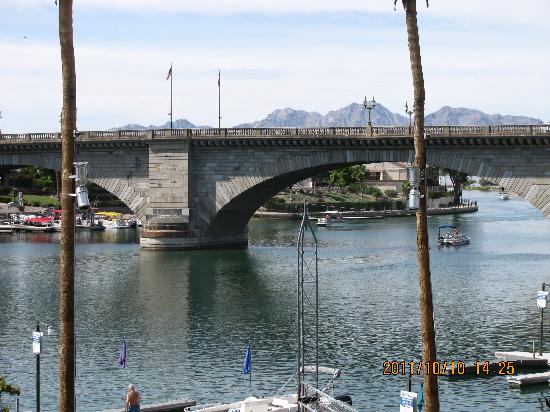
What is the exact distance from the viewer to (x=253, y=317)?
62.4 meters

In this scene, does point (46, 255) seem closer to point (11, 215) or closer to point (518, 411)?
point (11, 215)

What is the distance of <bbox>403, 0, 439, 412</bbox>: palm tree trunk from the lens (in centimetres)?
2603

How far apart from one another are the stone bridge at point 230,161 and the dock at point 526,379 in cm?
4278

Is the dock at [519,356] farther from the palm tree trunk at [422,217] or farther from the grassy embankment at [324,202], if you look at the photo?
the grassy embankment at [324,202]

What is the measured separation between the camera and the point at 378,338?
54.2 m

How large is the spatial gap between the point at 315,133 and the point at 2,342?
47249 millimetres

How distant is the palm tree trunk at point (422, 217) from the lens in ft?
85.4

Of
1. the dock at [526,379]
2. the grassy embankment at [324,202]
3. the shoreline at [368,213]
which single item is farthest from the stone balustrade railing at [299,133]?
the grassy embankment at [324,202]

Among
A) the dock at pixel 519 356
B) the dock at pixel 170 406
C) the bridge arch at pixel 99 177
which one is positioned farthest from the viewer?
the bridge arch at pixel 99 177

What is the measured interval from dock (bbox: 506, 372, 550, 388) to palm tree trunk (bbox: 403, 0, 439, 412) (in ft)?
57.3

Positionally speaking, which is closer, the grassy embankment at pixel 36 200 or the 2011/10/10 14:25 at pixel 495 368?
the 2011/10/10 14:25 at pixel 495 368

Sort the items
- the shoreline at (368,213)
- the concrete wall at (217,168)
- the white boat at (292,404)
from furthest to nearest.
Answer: the shoreline at (368,213), the concrete wall at (217,168), the white boat at (292,404)

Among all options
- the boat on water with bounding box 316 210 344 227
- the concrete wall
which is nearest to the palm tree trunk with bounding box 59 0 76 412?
the concrete wall

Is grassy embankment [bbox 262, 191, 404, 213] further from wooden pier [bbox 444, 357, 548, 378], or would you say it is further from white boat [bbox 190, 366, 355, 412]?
white boat [bbox 190, 366, 355, 412]
